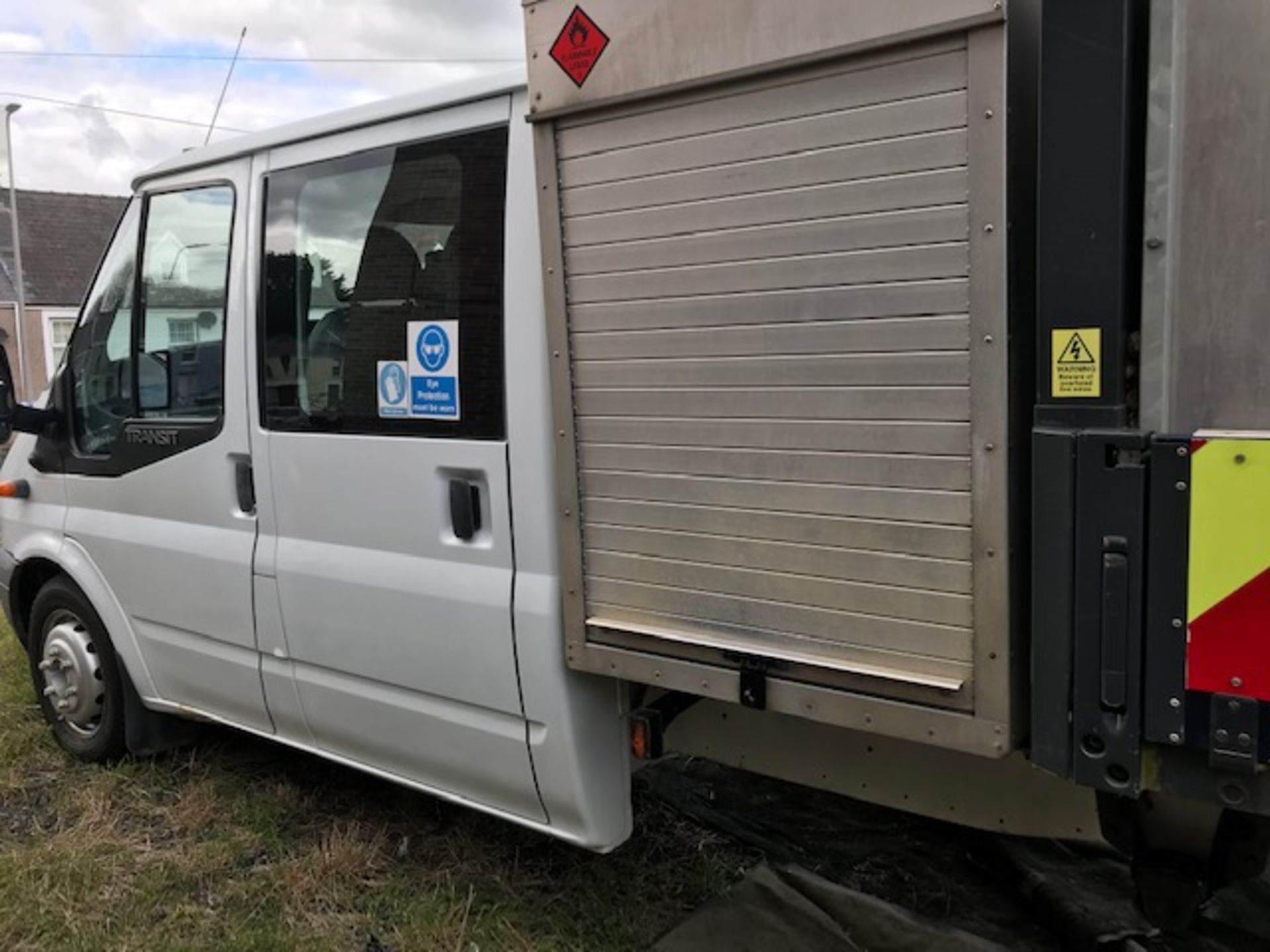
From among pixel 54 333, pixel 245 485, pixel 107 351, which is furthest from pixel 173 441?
pixel 54 333

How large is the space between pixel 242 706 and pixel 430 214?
6.07 ft

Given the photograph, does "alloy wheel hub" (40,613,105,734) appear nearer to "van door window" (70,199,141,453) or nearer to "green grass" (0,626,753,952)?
"green grass" (0,626,753,952)

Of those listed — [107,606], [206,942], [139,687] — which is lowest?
[206,942]

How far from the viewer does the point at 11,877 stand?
3463mm

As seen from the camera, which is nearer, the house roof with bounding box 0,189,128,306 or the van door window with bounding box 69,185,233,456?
the van door window with bounding box 69,185,233,456

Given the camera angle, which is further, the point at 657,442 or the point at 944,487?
the point at 657,442

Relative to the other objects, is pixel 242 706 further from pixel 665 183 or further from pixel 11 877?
pixel 665 183

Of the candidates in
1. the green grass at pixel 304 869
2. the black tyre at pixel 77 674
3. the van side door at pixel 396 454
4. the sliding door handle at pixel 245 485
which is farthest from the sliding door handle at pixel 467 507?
the black tyre at pixel 77 674

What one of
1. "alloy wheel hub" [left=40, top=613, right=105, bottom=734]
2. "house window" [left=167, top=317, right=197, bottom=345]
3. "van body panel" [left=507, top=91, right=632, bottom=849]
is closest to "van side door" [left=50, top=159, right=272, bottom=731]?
"house window" [left=167, top=317, right=197, bottom=345]

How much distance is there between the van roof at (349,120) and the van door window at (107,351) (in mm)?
308

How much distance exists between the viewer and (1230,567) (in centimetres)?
173

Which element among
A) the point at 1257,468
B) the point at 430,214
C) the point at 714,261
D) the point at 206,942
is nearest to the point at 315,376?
the point at 430,214

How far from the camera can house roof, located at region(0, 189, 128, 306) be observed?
2816cm

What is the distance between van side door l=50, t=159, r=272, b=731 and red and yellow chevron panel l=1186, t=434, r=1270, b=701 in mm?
2686
